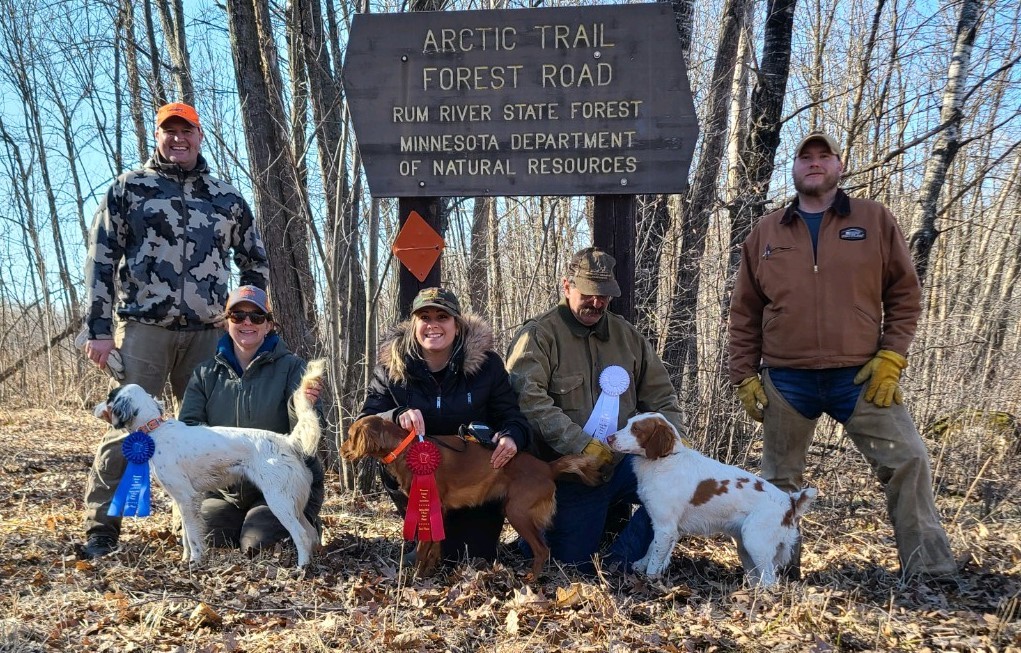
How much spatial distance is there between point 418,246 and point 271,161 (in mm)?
2905

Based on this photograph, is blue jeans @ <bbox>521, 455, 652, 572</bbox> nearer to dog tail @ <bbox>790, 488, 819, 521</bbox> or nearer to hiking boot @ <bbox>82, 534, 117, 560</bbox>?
dog tail @ <bbox>790, 488, 819, 521</bbox>

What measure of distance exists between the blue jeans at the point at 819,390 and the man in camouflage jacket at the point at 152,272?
362cm

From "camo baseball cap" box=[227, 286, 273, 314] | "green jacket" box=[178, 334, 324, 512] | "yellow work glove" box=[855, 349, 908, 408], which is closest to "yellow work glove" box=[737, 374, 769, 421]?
"yellow work glove" box=[855, 349, 908, 408]

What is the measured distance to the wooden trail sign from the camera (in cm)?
473

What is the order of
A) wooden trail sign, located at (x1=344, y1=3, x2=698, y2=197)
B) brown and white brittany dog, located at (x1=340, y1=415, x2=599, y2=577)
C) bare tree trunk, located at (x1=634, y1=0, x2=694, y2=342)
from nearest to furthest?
brown and white brittany dog, located at (x1=340, y1=415, x2=599, y2=577) → wooden trail sign, located at (x1=344, y1=3, x2=698, y2=197) → bare tree trunk, located at (x1=634, y1=0, x2=694, y2=342)

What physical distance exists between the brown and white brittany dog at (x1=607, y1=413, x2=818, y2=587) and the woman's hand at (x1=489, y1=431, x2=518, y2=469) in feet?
1.80

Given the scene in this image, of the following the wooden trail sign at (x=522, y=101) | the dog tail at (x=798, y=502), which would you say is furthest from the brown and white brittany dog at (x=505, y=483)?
the wooden trail sign at (x=522, y=101)

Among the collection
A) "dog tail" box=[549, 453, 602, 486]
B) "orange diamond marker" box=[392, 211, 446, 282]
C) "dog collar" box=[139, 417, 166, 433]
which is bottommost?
"dog tail" box=[549, 453, 602, 486]

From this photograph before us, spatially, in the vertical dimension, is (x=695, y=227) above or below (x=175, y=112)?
below

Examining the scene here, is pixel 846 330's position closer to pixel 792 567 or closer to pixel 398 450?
pixel 792 567

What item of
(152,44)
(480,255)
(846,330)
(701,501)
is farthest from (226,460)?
(152,44)

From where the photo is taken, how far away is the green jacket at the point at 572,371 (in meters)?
4.51

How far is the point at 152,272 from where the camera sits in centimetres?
471

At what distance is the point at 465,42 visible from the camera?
4.88 m
